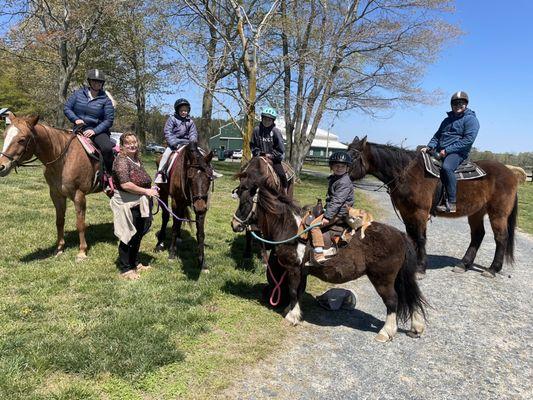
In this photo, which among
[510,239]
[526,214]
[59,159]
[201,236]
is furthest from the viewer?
[526,214]

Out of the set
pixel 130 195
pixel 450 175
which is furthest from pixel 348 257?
pixel 450 175

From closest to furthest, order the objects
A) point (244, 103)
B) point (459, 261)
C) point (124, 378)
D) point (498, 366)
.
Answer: point (124, 378)
point (498, 366)
point (459, 261)
point (244, 103)

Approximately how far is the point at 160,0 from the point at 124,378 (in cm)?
1711

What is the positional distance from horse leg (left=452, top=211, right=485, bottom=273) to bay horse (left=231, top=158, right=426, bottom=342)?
11.4ft

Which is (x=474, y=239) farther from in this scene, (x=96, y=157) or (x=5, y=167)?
(x=5, y=167)

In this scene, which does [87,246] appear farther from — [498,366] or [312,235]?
[498,366]

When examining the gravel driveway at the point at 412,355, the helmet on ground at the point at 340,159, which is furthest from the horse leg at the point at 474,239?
the helmet on ground at the point at 340,159

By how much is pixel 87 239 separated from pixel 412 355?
232 inches

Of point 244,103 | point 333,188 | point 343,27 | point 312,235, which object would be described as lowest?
point 312,235

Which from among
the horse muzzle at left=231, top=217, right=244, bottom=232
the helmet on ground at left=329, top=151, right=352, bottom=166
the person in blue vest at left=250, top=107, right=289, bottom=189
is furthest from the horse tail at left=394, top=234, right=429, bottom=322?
the person in blue vest at left=250, top=107, right=289, bottom=189

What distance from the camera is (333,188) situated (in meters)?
4.62

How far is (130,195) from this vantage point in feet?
17.6

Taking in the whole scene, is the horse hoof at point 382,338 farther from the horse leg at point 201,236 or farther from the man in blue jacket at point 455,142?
the man in blue jacket at point 455,142

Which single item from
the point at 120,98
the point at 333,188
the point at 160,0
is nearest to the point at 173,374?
the point at 333,188
